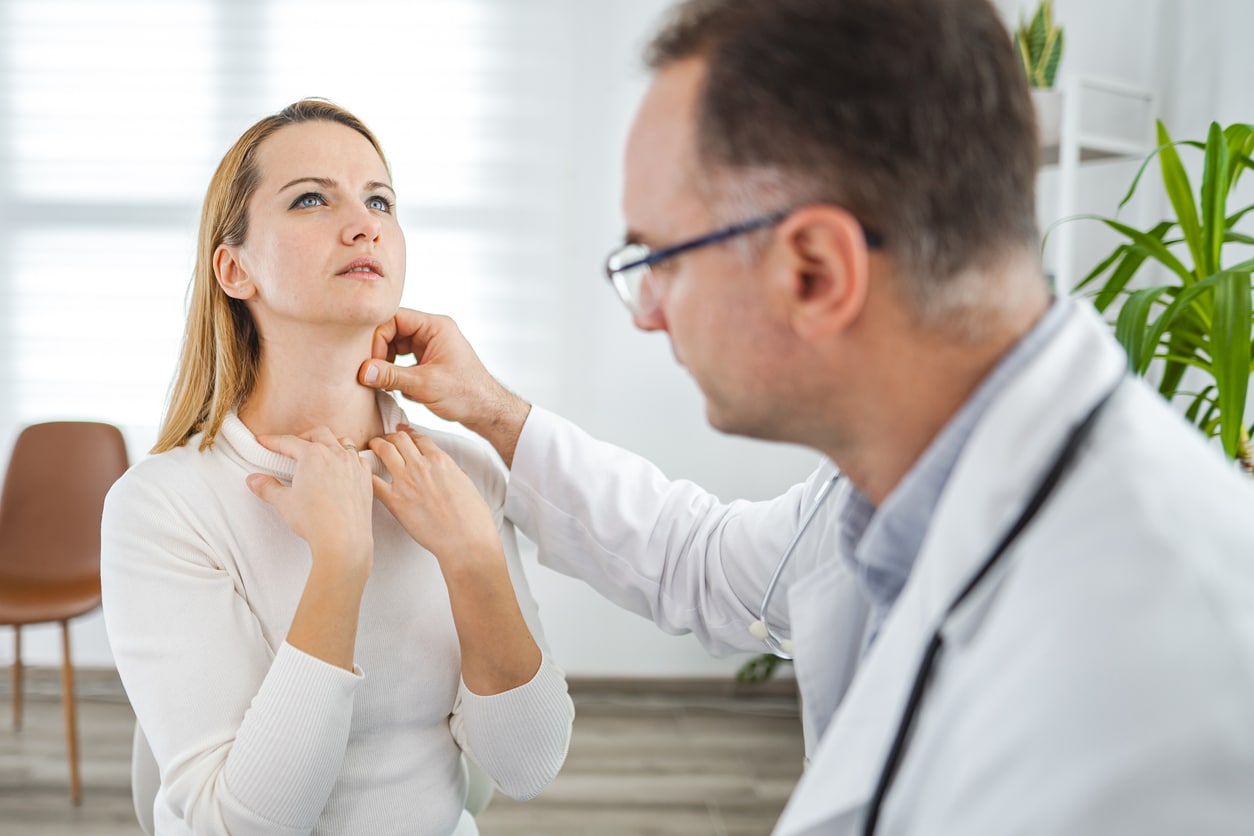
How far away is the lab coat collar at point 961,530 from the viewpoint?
2.18 ft

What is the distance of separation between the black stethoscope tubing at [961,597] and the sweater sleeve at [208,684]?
1.93 feet

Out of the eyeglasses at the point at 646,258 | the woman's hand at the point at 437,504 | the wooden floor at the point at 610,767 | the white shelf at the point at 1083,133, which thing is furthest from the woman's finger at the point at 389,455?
the white shelf at the point at 1083,133

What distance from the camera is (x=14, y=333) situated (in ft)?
11.1

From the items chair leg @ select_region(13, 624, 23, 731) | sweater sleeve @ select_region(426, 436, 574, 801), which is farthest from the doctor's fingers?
chair leg @ select_region(13, 624, 23, 731)

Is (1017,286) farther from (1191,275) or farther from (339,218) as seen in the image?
(1191,275)

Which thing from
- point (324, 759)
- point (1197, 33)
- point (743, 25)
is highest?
point (1197, 33)

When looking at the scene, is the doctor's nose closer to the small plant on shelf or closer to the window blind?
the small plant on shelf

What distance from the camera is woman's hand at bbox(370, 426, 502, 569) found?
1.15m

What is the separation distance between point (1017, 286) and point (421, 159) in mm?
2890

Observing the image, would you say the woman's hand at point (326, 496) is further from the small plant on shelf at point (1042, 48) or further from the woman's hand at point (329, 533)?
the small plant on shelf at point (1042, 48)

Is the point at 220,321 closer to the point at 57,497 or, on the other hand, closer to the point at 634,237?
the point at 634,237

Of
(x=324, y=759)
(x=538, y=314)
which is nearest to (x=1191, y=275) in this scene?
(x=324, y=759)

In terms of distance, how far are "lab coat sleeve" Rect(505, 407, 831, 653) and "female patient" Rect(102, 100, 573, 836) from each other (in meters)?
0.09

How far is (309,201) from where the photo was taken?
1255 mm
